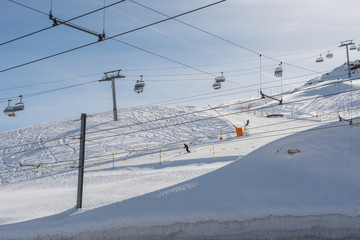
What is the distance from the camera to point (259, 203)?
14594 mm

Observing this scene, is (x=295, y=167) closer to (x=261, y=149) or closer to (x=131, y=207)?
(x=261, y=149)

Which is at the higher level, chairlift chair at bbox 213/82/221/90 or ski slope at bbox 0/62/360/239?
chairlift chair at bbox 213/82/221/90

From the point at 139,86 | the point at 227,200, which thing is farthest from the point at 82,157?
the point at 139,86

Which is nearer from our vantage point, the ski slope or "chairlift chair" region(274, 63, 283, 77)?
the ski slope

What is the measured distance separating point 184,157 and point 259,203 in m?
16.4

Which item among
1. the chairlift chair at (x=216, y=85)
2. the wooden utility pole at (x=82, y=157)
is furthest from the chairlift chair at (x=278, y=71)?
the wooden utility pole at (x=82, y=157)

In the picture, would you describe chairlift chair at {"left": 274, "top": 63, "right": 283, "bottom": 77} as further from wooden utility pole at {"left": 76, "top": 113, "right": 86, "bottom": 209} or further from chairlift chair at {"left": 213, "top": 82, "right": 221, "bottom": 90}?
wooden utility pole at {"left": 76, "top": 113, "right": 86, "bottom": 209}

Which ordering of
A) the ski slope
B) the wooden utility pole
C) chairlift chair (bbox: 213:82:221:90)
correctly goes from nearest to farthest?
the ski slope < the wooden utility pole < chairlift chair (bbox: 213:82:221:90)

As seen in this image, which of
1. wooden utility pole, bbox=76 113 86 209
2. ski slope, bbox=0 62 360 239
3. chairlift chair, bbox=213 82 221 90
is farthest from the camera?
chairlift chair, bbox=213 82 221 90

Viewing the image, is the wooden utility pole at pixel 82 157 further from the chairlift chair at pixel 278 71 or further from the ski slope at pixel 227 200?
the chairlift chair at pixel 278 71

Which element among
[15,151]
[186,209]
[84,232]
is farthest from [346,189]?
[15,151]

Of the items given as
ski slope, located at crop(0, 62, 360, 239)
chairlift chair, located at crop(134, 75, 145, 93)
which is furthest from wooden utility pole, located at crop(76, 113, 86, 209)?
chairlift chair, located at crop(134, 75, 145, 93)

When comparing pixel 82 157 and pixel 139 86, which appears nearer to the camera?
pixel 82 157

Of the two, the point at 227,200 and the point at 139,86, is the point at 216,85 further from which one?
the point at 227,200
